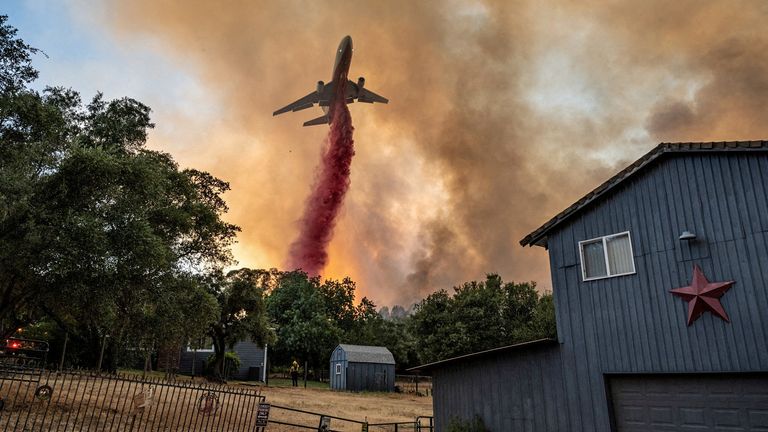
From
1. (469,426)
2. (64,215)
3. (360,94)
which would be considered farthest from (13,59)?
(360,94)

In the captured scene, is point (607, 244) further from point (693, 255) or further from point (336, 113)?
point (336, 113)

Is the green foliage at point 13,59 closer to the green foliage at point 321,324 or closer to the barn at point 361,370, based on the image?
the barn at point 361,370

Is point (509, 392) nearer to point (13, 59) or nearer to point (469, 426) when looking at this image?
point (469, 426)

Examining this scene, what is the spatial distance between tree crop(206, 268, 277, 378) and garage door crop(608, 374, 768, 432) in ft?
104

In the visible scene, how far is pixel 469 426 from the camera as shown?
14.6 m

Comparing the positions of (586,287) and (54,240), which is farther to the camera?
(54,240)

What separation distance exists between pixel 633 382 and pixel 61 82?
2747cm

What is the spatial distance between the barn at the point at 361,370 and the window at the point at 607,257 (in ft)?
116

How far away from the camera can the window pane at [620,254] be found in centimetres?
1320

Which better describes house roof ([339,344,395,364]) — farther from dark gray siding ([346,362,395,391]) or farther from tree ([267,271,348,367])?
tree ([267,271,348,367])

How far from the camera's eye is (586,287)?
13.7 m

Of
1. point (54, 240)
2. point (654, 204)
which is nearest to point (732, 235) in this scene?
point (654, 204)

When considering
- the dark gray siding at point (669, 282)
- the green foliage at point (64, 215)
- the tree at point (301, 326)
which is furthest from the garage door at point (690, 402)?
the tree at point (301, 326)

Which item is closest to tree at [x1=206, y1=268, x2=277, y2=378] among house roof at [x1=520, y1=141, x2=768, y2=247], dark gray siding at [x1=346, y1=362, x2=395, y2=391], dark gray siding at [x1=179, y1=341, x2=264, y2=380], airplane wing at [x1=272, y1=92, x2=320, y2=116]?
dark gray siding at [x1=179, y1=341, x2=264, y2=380]
